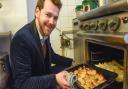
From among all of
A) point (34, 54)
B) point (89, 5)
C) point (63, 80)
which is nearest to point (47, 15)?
point (34, 54)

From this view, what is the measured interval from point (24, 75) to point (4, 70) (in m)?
0.16

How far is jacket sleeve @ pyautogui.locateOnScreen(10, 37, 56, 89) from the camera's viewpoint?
1.02m

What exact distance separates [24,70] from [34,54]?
0.34 feet

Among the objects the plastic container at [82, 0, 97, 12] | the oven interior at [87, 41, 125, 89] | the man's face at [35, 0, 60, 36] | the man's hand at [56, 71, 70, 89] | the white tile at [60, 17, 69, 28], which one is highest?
the plastic container at [82, 0, 97, 12]

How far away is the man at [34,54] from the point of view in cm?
102

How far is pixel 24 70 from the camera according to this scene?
3.46ft

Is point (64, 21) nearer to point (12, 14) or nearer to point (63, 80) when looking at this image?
point (12, 14)

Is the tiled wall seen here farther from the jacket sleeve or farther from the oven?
the jacket sleeve

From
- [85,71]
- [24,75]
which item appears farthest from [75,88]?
[24,75]

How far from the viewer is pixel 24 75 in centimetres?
105

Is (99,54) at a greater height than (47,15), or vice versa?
(47,15)

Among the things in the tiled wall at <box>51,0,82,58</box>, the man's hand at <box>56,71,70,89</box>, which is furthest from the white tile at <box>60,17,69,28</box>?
the man's hand at <box>56,71,70,89</box>

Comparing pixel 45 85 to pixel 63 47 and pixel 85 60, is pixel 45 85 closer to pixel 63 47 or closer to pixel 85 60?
pixel 85 60

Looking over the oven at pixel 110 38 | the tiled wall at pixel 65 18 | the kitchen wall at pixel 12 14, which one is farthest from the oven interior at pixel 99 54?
the tiled wall at pixel 65 18
